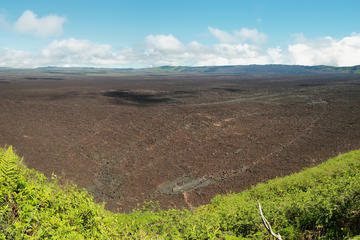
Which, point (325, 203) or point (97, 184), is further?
point (97, 184)

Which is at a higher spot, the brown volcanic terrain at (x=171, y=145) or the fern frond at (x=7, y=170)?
the fern frond at (x=7, y=170)

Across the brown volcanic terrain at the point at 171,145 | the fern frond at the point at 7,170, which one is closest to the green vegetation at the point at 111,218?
the fern frond at the point at 7,170

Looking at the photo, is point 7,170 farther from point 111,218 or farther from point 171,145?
point 171,145

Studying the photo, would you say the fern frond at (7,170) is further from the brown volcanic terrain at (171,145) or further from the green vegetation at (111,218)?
the brown volcanic terrain at (171,145)

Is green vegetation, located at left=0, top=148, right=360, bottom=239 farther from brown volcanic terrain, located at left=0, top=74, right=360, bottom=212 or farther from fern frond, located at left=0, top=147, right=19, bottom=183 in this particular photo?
brown volcanic terrain, located at left=0, top=74, right=360, bottom=212

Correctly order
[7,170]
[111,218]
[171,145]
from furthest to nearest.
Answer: [171,145] < [111,218] < [7,170]

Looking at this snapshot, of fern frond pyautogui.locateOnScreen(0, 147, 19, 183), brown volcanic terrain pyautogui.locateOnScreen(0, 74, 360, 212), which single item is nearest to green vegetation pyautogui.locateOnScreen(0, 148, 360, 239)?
fern frond pyautogui.locateOnScreen(0, 147, 19, 183)

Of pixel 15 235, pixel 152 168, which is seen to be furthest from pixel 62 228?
pixel 152 168

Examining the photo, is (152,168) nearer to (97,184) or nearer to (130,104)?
(97,184)

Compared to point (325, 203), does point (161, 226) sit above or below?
below

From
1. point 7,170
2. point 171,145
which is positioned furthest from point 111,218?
point 171,145

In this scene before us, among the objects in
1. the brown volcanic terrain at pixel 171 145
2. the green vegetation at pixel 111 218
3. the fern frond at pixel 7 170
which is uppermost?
the fern frond at pixel 7 170
